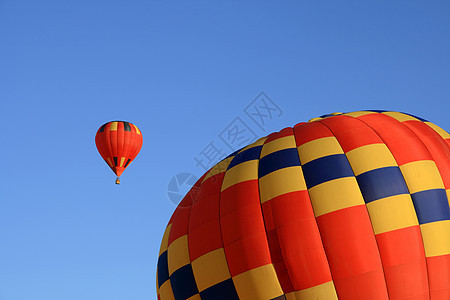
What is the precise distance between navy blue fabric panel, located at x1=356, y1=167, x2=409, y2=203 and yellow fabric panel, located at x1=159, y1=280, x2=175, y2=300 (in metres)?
3.23

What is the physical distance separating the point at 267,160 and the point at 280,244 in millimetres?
1417

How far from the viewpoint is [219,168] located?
9.85 m

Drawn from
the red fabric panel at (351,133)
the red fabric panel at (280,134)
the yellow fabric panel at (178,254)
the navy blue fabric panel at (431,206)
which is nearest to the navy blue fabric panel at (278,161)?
the red fabric panel at (280,134)

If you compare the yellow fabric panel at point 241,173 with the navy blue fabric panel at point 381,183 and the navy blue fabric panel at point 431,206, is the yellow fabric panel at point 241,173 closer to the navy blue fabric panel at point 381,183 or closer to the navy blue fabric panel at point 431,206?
the navy blue fabric panel at point 381,183

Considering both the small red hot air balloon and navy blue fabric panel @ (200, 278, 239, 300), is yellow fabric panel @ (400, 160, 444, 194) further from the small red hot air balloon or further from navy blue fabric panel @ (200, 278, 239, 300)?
the small red hot air balloon

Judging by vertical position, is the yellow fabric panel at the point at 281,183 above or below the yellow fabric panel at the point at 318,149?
below

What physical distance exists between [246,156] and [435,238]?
3000 millimetres

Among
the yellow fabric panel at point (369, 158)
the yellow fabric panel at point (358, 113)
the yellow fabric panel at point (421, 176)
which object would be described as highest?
the yellow fabric panel at point (358, 113)

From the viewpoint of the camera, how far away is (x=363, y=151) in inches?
340

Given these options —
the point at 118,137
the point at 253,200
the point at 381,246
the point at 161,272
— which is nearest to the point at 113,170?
the point at 118,137

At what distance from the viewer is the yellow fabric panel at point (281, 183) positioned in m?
8.45

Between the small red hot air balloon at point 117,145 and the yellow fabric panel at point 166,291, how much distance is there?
32.8 ft

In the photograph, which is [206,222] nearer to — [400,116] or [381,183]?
[381,183]

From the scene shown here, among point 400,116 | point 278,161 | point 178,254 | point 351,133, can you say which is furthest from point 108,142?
point 351,133
